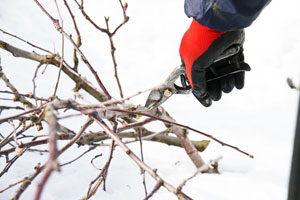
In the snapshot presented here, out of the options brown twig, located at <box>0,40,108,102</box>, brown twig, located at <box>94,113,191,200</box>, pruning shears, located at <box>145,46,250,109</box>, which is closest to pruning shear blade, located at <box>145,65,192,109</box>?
pruning shears, located at <box>145,46,250,109</box>

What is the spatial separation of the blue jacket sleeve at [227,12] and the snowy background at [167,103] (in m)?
0.71

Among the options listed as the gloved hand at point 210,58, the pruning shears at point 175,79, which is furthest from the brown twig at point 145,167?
the gloved hand at point 210,58

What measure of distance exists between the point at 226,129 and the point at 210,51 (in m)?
1.19

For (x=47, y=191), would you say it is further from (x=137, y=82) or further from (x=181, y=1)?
(x=181, y=1)

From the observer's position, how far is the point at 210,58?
3.65 feet

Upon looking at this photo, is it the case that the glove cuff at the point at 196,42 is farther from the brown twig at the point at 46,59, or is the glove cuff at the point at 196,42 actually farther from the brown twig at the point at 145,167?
the brown twig at the point at 145,167

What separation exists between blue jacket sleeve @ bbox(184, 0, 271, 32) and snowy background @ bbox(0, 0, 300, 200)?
707 mm

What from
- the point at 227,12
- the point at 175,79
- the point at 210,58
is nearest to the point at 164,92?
the point at 175,79

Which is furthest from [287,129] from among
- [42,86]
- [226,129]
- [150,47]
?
[42,86]

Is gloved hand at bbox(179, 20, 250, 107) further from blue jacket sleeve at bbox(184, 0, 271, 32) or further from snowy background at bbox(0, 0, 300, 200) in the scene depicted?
snowy background at bbox(0, 0, 300, 200)

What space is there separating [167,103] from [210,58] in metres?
1.35

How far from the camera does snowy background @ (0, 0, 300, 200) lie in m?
1.31

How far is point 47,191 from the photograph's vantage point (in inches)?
44.3

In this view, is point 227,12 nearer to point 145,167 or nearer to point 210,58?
point 210,58
